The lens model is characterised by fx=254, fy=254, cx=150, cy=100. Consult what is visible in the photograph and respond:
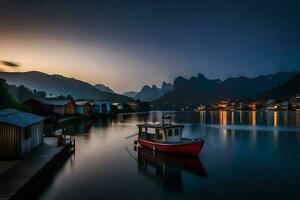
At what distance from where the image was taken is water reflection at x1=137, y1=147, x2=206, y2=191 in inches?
1029

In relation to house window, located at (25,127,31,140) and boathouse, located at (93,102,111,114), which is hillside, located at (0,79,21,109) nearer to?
house window, located at (25,127,31,140)

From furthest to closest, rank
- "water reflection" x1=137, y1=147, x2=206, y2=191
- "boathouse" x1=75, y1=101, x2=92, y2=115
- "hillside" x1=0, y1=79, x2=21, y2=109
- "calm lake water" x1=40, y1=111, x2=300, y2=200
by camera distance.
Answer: "boathouse" x1=75, y1=101, x2=92, y2=115
"hillside" x1=0, y1=79, x2=21, y2=109
"water reflection" x1=137, y1=147, x2=206, y2=191
"calm lake water" x1=40, y1=111, x2=300, y2=200

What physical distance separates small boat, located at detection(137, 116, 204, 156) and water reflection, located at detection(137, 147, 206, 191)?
1.01 meters

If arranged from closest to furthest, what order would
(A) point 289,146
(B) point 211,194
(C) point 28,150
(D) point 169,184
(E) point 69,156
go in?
(B) point 211,194 → (D) point 169,184 → (C) point 28,150 → (E) point 69,156 → (A) point 289,146

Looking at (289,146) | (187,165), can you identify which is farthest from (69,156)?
(289,146)

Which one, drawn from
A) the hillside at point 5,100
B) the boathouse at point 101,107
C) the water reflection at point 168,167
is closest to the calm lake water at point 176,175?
the water reflection at point 168,167

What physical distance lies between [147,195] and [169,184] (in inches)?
156

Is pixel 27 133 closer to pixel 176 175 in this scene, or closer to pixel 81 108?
pixel 176 175

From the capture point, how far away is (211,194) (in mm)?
22219

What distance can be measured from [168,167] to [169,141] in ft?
16.6

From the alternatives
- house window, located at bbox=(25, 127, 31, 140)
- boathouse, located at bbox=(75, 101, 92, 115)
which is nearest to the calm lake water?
house window, located at bbox=(25, 127, 31, 140)

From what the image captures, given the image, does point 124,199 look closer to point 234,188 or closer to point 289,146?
point 234,188

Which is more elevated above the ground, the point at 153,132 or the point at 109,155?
the point at 153,132

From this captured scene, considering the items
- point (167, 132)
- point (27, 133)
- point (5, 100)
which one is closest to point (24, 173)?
point (27, 133)
